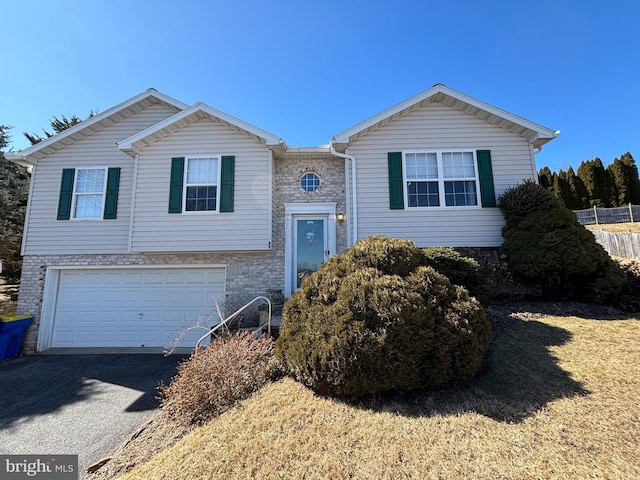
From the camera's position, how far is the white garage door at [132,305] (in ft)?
29.0

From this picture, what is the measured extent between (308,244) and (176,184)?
4346 mm

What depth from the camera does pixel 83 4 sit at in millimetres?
6910

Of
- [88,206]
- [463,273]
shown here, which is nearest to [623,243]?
[463,273]

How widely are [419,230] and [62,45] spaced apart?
1114 cm

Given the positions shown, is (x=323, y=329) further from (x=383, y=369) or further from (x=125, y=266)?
(x=125, y=266)

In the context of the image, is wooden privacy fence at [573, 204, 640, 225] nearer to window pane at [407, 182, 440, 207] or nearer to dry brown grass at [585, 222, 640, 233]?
dry brown grass at [585, 222, 640, 233]

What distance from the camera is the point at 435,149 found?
8789mm

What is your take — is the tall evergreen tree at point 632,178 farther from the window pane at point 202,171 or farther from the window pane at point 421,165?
the window pane at point 202,171

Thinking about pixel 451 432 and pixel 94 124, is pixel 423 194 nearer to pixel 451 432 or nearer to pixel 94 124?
pixel 451 432

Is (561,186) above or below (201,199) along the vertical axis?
above

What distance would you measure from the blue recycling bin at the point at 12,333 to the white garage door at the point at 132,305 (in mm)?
694

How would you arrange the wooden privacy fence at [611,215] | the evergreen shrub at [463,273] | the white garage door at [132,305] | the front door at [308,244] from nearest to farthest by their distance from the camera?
the evergreen shrub at [463,273] < the white garage door at [132,305] < the front door at [308,244] < the wooden privacy fence at [611,215]

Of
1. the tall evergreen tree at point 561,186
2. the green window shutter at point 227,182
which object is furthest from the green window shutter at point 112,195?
the tall evergreen tree at point 561,186

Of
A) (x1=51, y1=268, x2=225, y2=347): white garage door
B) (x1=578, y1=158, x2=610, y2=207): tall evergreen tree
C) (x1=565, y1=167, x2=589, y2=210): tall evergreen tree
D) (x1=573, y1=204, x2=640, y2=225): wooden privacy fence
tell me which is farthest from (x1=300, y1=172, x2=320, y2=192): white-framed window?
(x1=578, y1=158, x2=610, y2=207): tall evergreen tree
